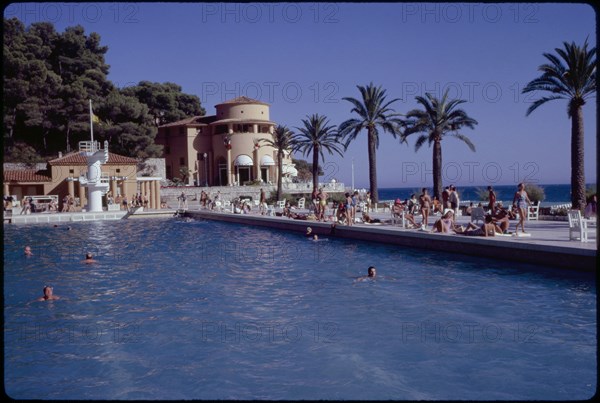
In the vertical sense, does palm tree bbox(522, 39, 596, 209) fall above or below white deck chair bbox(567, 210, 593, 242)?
above

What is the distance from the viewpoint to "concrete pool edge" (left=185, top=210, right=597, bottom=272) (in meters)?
11.4

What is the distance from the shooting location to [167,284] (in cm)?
1252

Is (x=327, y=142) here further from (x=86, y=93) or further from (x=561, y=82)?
(x=86, y=93)

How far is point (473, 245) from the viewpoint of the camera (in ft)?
46.3

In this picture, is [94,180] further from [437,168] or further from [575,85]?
[575,85]

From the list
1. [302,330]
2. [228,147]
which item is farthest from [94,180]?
[302,330]

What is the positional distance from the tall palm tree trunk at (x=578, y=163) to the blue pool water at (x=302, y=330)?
8409 millimetres

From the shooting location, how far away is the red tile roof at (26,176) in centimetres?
3823

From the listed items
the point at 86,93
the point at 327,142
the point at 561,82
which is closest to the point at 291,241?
the point at 561,82

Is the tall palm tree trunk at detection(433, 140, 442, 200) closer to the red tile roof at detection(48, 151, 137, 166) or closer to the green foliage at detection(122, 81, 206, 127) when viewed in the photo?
the red tile roof at detection(48, 151, 137, 166)

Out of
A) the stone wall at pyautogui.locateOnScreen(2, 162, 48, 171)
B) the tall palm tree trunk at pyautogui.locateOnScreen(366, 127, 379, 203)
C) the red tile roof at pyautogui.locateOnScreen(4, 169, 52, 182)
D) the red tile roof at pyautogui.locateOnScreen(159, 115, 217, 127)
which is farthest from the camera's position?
the red tile roof at pyautogui.locateOnScreen(159, 115, 217, 127)

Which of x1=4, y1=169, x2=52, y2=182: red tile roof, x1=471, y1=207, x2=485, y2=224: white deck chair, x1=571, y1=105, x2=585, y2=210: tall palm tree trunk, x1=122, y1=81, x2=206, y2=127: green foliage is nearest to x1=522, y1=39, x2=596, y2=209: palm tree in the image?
x1=571, y1=105, x2=585, y2=210: tall palm tree trunk

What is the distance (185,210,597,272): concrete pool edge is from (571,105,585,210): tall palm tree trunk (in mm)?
7760

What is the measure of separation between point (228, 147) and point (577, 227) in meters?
44.4
